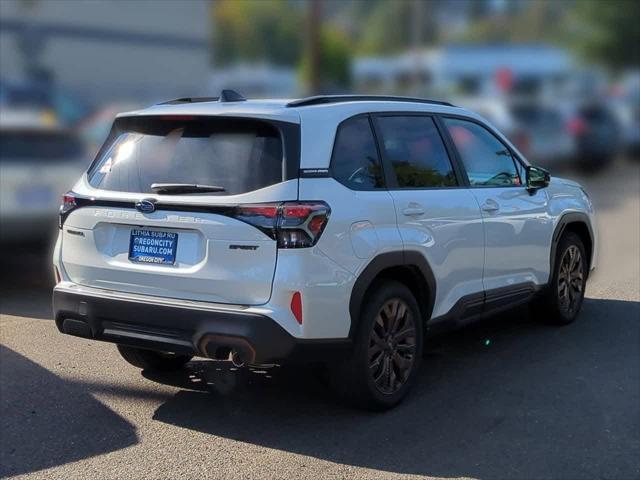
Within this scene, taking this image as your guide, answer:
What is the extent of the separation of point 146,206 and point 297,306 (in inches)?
40.1

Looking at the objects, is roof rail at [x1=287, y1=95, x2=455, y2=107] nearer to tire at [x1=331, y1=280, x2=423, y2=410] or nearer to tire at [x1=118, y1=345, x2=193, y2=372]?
tire at [x1=331, y1=280, x2=423, y2=410]

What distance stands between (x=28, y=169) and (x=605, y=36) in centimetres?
3587

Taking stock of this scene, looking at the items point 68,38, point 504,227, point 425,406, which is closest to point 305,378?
point 425,406

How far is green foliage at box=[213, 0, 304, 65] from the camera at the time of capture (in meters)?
70.9

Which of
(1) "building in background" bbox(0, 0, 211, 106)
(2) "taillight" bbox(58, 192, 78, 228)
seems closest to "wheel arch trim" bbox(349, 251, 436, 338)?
(2) "taillight" bbox(58, 192, 78, 228)

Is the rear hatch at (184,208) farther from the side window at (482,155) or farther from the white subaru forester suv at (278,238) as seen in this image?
the side window at (482,155)

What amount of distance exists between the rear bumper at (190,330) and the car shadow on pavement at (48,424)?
19.4 inches

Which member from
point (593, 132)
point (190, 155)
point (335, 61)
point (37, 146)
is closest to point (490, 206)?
point (190, 155)

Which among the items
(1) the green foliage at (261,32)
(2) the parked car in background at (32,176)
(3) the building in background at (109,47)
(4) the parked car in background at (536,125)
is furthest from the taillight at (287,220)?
(1) the green foliage at (261,32)

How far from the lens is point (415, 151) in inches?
225

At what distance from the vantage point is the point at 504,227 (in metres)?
6.29

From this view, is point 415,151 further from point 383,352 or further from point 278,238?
point 278,238

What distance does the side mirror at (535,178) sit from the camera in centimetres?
671

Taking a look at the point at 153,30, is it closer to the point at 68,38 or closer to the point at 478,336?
the point at 68,38
